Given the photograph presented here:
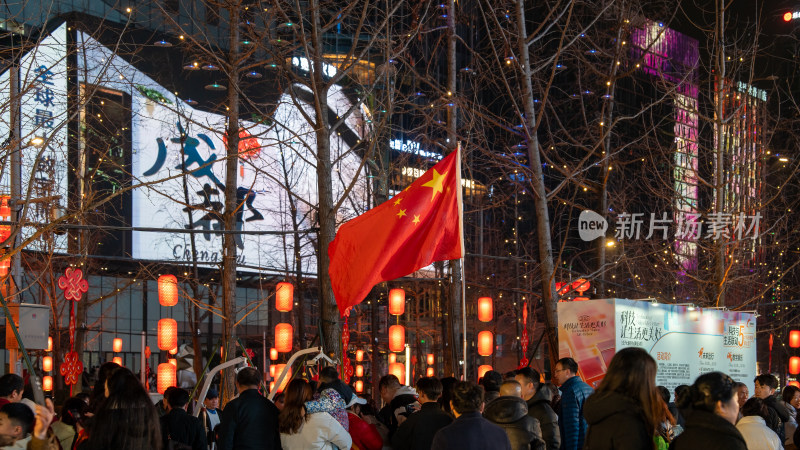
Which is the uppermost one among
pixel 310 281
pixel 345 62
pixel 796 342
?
pixel 345 62

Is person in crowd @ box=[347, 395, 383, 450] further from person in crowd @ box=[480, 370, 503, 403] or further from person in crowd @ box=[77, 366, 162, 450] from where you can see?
person in crowd @ box=[77, 366, 162, 450]

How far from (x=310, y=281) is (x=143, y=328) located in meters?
10.2

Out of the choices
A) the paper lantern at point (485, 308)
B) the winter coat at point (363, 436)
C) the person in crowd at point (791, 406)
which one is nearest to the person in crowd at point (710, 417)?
the winter coat at point (363, 436)

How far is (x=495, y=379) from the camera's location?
353 inches

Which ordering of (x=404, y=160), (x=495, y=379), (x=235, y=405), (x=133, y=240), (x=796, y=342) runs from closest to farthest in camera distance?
(x=235, y=405) < (x=495, y=379) < (x=404, y=160) < (x=796, y=342) < (x=133, y=240)

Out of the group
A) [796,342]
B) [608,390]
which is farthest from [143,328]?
[608,390]

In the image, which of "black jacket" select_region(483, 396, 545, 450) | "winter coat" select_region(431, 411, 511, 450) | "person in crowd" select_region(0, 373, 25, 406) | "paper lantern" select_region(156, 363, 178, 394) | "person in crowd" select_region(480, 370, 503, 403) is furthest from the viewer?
"paper lantern" select_region(156, 363, 178, 394)

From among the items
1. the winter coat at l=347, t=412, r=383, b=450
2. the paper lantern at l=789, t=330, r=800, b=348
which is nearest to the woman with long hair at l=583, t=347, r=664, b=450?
the winter coat at l=347, t=412, r=383, b=450

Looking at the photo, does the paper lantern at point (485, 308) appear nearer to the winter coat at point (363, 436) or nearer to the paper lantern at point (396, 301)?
the paper lantern at point (396, 301)

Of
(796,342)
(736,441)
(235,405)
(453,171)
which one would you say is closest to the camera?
(736,441)

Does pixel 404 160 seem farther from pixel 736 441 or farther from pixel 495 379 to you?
pixel 736 441

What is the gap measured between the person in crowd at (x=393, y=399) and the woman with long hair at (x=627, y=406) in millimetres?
4271

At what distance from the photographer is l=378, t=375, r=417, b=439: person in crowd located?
916cm

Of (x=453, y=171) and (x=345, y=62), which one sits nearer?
(x=453, y=171)
